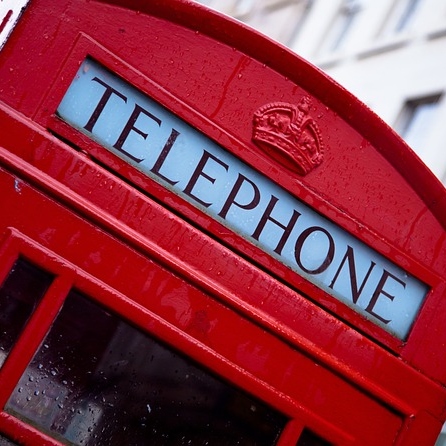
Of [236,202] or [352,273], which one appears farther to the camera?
[352,273]

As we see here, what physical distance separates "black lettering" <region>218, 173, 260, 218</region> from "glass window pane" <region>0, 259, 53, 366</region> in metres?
0.48

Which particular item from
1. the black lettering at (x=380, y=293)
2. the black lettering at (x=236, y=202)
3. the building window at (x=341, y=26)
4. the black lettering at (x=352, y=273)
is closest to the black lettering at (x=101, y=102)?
the black lettering at (x=236, y=202)

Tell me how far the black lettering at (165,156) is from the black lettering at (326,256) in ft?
1.24

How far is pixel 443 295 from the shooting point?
2.34 m

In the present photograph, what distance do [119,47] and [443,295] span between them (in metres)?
1.16

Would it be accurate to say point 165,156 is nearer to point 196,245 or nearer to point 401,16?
point 196,245

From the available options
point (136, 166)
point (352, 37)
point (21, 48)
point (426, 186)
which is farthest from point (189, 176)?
point (352, 37)

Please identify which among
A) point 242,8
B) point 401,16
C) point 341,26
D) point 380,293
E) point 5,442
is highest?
point 242,8

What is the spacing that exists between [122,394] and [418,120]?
9.59 meters

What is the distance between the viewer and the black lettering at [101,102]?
200 centimetres

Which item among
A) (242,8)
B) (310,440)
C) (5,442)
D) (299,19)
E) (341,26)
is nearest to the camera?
(5,442)

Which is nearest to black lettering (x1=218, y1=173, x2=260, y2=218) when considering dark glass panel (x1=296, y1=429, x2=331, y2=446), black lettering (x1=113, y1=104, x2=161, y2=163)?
black lettering (x1=113, y1=104, x2=161, y2=163)

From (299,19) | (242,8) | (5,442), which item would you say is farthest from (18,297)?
(242,8)

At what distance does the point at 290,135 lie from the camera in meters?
2.17
